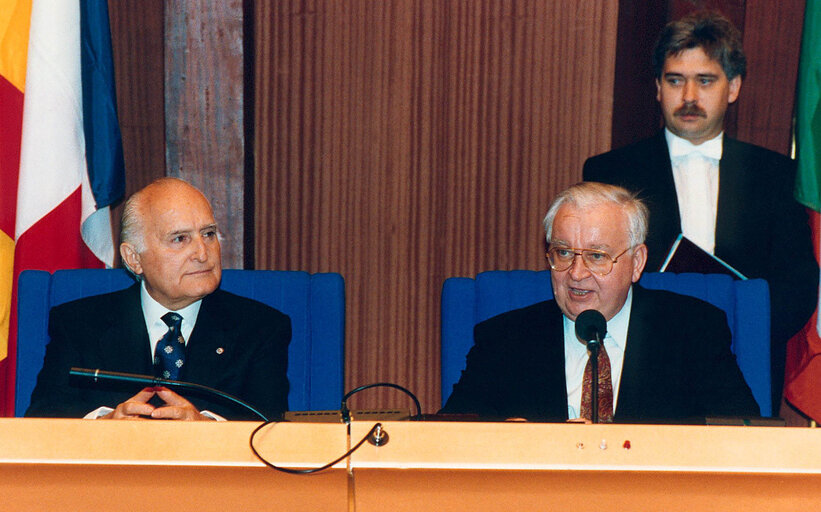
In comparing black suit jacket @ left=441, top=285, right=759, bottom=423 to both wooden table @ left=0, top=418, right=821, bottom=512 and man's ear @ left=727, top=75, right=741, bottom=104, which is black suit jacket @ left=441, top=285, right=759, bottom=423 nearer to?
wooden table @ left=0, top=418, right=821, bottom=512

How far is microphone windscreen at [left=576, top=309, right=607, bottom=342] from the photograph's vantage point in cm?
197

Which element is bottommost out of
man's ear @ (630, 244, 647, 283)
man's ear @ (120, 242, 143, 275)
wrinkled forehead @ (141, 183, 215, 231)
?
man's ear @ (120, 242, 143, 275)

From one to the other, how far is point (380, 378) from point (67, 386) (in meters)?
1.81

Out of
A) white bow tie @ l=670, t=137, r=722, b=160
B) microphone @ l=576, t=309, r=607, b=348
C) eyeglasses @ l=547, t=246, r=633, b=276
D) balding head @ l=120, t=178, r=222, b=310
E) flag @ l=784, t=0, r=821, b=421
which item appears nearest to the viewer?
microphone @ l=576, t=309, r=607, b=348

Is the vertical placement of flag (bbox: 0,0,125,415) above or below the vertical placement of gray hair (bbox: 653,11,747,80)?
below

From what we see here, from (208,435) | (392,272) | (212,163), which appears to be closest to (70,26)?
(212,163)

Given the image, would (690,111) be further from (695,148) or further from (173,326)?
(173,326)

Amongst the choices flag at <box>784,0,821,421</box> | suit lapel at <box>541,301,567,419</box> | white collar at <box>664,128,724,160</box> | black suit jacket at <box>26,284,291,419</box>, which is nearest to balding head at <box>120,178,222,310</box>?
black suit jacket at <box>26,284,291,419</box>

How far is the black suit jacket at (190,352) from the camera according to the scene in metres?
2.54

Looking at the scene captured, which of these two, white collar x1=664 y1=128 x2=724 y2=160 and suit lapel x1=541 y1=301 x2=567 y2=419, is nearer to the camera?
suit lapel x1=541 y1=301 x2=567 y2=419

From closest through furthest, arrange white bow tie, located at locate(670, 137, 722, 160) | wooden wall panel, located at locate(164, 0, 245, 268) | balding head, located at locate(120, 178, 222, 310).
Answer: balding head, located at locate(120, 178, 222, 310)
white bow tie, located at locate(670, 137, 722, 160)
wooden wall panel, located at locate(164, 0, 245, 268)

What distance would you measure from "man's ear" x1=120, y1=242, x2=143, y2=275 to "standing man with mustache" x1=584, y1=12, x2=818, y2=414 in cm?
168

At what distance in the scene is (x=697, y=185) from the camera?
348 cm

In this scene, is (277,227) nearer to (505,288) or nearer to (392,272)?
(392,272)
